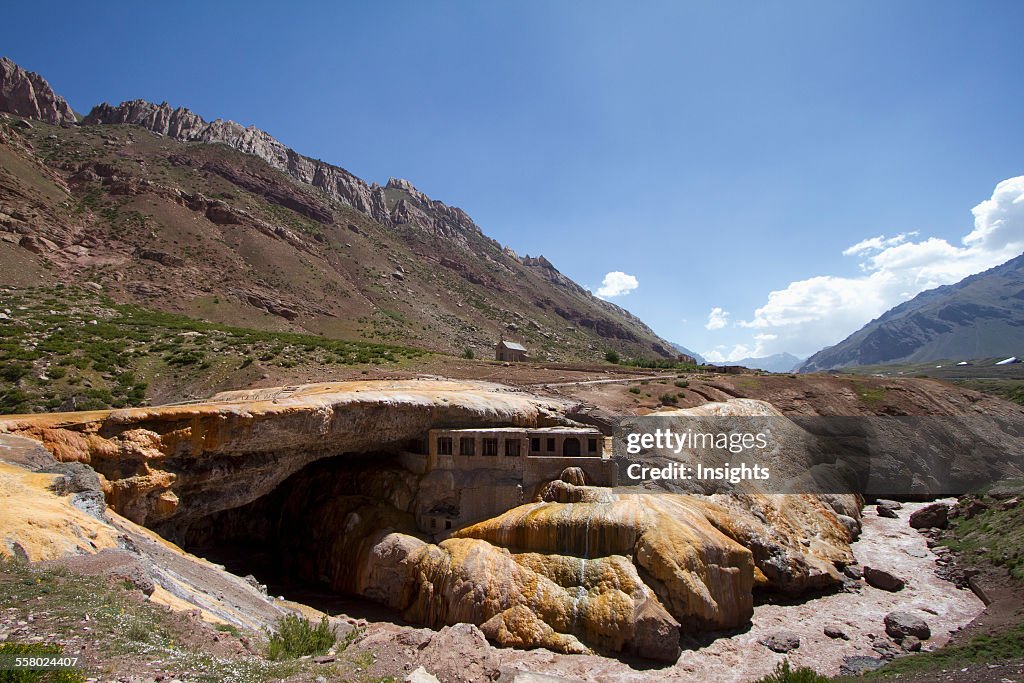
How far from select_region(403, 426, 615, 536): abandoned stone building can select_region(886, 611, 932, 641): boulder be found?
1301 cm

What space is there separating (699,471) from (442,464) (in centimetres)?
1478

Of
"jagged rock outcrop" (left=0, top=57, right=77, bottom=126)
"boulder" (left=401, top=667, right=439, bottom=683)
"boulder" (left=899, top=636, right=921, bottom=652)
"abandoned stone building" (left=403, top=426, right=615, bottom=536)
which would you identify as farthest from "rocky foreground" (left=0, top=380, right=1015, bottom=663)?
"jagged rock outcrop" (left=0, top=57, right=77, bottom=126)

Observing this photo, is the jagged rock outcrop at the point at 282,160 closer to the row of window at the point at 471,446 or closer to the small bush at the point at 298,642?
the row of window at the point at 471,446

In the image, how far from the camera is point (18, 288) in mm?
48062

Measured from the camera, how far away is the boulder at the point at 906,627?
2028 cm

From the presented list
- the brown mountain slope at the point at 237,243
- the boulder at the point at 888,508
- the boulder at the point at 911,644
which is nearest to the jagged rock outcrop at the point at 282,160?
the brown mountain slope at the point at 237,243

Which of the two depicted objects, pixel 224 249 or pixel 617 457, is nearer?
pixel 617 457

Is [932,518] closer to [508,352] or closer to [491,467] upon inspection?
[491,467]

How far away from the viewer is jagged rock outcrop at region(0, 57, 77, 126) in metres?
103

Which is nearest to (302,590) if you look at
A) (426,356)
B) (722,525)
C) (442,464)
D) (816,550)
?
(442,464)

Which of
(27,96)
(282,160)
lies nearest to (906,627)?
(27,96)

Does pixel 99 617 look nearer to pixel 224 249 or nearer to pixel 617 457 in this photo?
pixel 617 457

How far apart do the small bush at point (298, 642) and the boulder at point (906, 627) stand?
22.4m

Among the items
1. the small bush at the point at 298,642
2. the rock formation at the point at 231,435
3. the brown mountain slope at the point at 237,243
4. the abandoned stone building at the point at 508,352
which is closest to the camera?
the small bush at the point at 298,642
